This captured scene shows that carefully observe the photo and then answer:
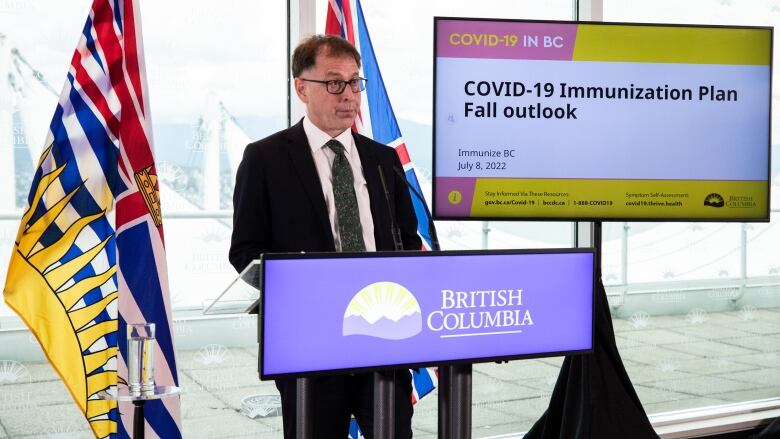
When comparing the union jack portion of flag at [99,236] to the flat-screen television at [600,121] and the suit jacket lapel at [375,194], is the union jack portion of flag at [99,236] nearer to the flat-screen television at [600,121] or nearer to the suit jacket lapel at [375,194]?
the suit jacket lapel at [375,194]

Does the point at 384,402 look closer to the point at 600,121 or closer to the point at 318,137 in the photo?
the point at 318,137

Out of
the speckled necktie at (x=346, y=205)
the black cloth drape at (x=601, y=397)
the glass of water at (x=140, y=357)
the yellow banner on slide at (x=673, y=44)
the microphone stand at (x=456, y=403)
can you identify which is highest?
the yellow banner on slide at (x=673, y=44)

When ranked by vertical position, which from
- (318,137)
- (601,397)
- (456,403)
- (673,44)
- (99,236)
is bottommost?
(601,397)

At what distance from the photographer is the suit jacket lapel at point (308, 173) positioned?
8.71ft

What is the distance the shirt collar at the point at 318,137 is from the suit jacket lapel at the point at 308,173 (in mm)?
20

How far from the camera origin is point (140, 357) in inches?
78.9

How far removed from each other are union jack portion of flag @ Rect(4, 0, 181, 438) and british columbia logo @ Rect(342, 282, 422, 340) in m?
1.00

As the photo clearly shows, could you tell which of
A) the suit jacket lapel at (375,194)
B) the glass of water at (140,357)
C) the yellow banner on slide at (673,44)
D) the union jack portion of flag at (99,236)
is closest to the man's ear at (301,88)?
the suit jacket lapel at (375,194)

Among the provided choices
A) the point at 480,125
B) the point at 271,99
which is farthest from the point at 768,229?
the point at 271,99

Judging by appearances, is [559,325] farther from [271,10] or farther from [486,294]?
[271,10]

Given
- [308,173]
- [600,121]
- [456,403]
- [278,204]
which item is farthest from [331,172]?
[600,121]

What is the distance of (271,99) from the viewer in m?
3.75

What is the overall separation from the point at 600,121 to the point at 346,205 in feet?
4.45

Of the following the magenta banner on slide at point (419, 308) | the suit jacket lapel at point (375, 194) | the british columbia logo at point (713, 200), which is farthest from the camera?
the british columbia logo at point (713, 200)
